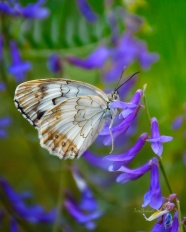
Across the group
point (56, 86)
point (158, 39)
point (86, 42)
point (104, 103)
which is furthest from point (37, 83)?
point (158, 39)

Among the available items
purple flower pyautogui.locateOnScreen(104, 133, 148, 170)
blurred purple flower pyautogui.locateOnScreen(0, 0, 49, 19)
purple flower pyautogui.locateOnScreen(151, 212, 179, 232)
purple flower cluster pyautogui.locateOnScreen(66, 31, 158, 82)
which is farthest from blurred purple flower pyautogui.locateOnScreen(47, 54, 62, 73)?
purple flower pyautogui.locateOnScreen(151, 212, 179, 232)

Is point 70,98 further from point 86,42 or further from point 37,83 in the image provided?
point 86,42

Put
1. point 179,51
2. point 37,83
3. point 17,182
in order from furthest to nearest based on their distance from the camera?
point 17,182 → point 179,51 → point 37,83

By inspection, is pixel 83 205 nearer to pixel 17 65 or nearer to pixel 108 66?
pixel 17 65

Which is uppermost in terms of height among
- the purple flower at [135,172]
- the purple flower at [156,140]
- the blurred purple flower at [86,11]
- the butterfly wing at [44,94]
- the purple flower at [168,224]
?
the blurred purple flower at [86,11]

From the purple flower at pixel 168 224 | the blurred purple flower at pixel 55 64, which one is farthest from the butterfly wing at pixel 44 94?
the blurred purple flower at pixel 55 64

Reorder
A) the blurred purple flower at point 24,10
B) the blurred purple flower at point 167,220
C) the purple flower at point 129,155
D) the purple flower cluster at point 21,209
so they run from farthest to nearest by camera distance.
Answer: the purple flower cluster at point 21,209
the blurred purple flower at point 24,10
the purple flower at point 129,155
the blurred purple flower at point 167,220

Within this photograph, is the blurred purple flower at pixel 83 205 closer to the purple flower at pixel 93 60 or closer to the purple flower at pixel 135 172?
the purple flower at pixel 93 60
